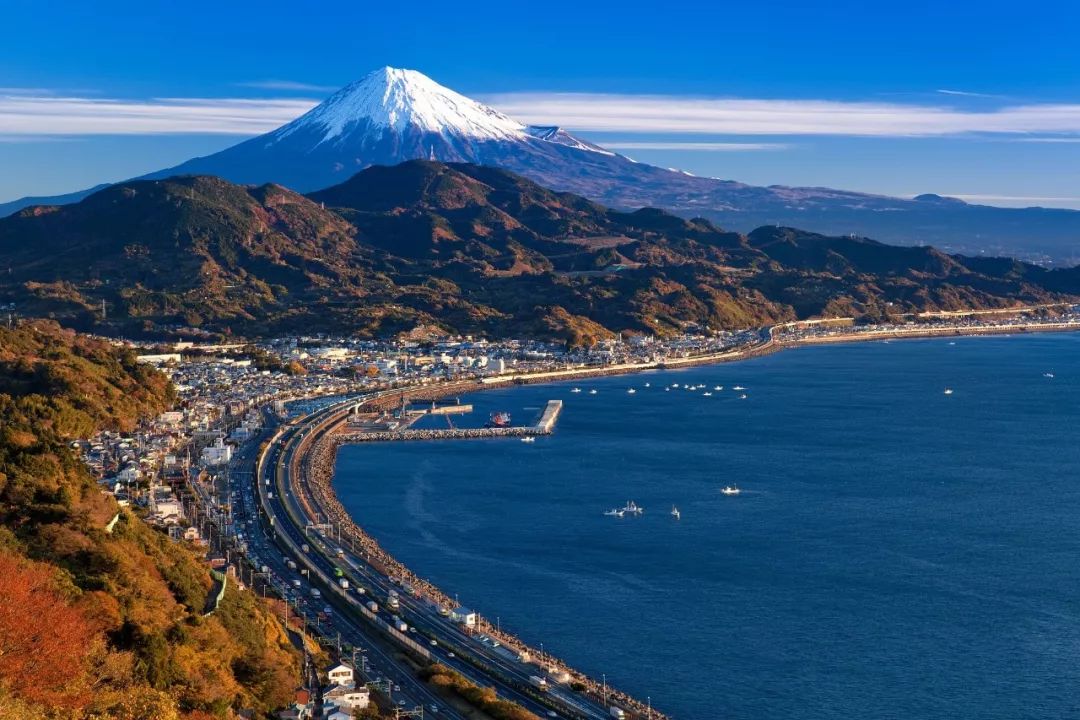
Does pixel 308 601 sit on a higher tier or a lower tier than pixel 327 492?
higher

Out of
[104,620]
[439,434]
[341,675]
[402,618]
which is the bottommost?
[439,434]

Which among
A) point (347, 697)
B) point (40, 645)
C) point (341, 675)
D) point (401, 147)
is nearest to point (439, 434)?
point (341, 675)

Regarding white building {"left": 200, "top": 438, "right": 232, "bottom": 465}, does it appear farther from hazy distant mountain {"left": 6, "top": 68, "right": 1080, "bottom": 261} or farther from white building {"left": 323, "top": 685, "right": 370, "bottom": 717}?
hazy distant mountain {"left": 6, "top": 68, "right": 1080, "bottom": 261}

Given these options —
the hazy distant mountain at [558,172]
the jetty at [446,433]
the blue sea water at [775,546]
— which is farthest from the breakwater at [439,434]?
the hazy distant mountain at [558,172]

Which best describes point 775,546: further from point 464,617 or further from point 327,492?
point 327,492

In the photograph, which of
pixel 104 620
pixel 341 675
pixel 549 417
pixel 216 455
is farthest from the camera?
pixel 549 417

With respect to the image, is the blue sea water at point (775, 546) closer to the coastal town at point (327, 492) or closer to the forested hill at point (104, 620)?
the coastal town at point (327, 492)
